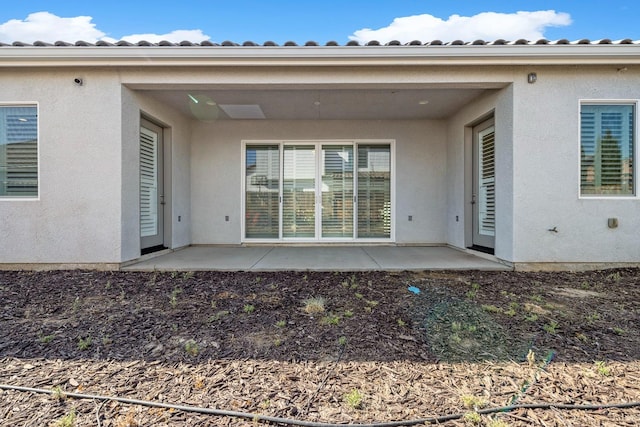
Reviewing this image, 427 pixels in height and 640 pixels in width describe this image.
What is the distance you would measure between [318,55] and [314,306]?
3478 millimetres

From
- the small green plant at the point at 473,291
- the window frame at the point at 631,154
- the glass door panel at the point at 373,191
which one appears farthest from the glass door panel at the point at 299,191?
the window frame at the point at 631,154

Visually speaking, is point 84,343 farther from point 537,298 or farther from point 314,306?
point 537,298

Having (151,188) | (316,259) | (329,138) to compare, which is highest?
(329,138)

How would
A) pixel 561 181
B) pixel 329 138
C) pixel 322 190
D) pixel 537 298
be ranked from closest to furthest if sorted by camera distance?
pixel 537 298 → pixel 561 181 → pixel 329 138 → pixel 322 190

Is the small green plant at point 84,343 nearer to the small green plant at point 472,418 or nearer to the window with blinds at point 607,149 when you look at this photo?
the small green plant at point 472,418

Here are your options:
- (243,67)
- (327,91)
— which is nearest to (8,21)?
(243,67)

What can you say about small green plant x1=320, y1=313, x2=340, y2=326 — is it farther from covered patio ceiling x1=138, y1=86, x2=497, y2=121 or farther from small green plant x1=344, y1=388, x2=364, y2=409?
covered patio ceiling x1=138, y1=86, x2=497, y2=121

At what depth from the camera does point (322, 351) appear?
8.09 ft

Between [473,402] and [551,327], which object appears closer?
[473,402]

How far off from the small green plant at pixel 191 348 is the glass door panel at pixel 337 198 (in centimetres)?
518

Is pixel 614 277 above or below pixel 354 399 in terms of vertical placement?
above

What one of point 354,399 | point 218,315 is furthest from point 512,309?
point 218,315

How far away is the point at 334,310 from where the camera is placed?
10.8 ft

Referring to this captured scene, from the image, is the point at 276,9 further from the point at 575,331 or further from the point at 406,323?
the point at 575,331
